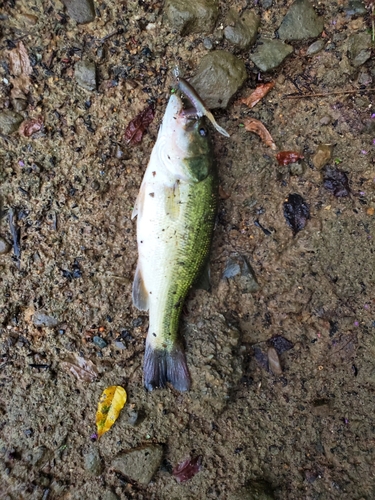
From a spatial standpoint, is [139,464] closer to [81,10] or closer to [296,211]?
[296,211]

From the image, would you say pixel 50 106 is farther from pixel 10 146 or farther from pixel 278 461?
pixel 278 461

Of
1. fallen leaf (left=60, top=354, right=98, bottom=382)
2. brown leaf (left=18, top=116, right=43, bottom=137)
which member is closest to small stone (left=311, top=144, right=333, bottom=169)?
brown leaf (left=18, top=116, right=43, bottom=137)

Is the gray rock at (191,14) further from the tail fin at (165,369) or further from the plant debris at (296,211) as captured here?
the tail fin at (165,369)

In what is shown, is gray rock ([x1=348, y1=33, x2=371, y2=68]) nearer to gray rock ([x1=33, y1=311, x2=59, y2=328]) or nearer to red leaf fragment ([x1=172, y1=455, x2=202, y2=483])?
gray rock ([x1=33, y1=311, x2=59, y2=328])

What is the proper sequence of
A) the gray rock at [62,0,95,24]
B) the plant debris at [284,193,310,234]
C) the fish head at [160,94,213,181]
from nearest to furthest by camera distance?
the fish head at [160,94,213,181]
the gray rock at [62,0,95,24]
the plant debris at [284,193,310,234]

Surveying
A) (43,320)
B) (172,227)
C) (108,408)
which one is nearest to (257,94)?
(172,227)
